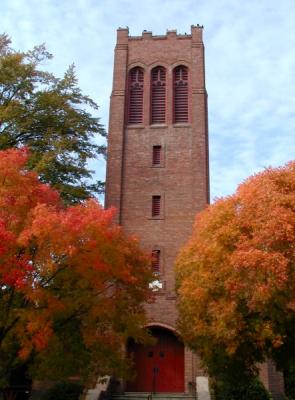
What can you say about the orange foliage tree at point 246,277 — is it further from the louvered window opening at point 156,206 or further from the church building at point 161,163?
the louvered window opening at point 156,206

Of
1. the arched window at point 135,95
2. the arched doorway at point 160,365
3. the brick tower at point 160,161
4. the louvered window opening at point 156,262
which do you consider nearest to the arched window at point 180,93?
the brick tower at point 160,161

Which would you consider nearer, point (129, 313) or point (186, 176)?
point (129, 313)

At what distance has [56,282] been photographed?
1586 centimetres

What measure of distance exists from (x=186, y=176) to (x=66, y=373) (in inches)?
565

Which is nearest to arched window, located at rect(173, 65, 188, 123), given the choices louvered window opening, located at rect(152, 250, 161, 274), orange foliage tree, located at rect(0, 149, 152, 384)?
louvered window opening, located at rect(152, 250, 161, 274)

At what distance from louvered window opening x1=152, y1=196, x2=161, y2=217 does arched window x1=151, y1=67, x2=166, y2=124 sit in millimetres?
4668

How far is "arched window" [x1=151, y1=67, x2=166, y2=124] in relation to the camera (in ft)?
99.0

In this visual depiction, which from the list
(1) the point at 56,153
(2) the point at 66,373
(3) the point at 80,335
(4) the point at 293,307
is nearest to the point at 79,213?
(3) the point at 80,335

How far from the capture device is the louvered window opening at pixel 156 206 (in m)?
27.6

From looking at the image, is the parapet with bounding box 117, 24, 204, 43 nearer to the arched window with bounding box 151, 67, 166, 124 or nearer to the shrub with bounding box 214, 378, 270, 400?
the arched window with bounding box 151, 67, 166, 124

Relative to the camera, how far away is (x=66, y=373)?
1602 centimetres

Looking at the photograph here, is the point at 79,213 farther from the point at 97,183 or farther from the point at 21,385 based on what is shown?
the point at 97,183

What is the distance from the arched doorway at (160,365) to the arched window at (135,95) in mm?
11629

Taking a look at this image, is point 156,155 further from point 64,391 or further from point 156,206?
point 64,391
